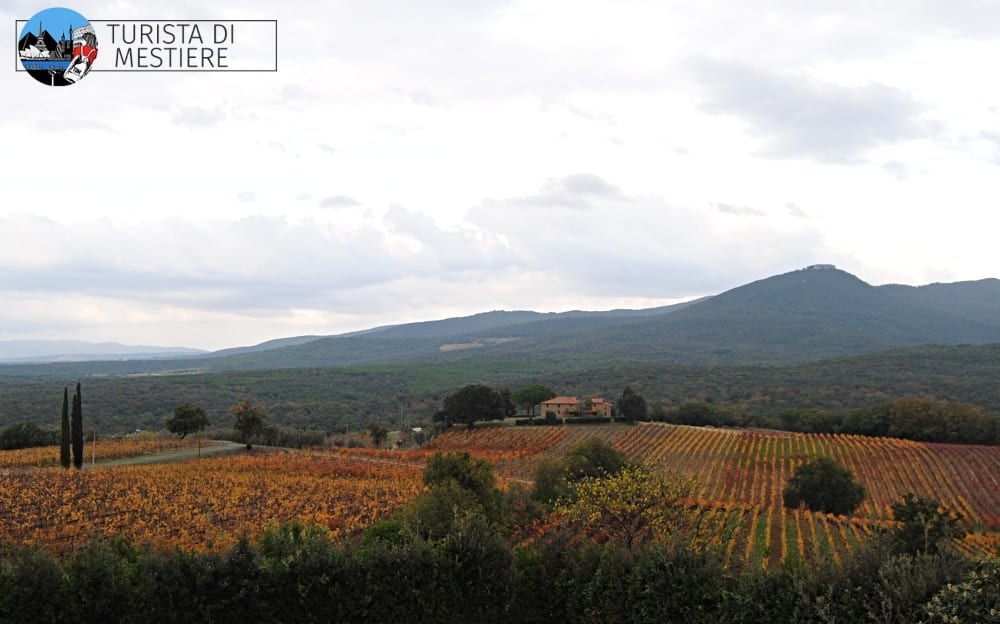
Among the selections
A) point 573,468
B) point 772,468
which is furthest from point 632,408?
point 573,468

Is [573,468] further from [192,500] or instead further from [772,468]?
[772,468]

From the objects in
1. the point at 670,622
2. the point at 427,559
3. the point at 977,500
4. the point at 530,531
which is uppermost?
the point at 427,559

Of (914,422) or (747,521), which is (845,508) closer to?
(747,521)

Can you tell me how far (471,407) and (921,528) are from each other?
204ft

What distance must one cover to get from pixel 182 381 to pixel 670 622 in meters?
129

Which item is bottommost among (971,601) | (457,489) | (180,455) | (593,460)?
(180,455)

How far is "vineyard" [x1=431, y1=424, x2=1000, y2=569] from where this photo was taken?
3575 centimetres

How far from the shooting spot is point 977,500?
50125 millimetres

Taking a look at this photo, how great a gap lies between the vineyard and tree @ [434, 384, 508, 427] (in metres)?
2.28

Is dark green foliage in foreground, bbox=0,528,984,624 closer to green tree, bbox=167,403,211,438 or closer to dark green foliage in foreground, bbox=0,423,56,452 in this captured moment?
green tree, bbox=167,403,211,438

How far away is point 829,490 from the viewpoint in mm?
44250

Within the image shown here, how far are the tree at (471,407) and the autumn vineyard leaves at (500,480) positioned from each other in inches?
108

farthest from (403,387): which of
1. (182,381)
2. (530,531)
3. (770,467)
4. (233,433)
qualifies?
(530,531)

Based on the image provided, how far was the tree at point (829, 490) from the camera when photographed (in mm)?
44156
